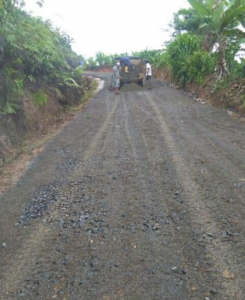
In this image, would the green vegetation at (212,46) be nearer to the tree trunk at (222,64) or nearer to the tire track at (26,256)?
the tree trunk at (222,64)

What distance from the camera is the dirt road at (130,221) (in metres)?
3.04

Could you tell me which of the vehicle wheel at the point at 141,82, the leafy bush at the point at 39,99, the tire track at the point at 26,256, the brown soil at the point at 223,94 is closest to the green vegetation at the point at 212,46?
the brown soil at the point at 223,94

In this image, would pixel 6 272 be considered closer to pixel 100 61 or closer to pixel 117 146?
pixel 117 146

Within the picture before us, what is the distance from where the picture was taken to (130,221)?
4168 millimetres

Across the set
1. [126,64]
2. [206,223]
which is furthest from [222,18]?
[206,223]

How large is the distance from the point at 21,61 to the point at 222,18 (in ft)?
26.0

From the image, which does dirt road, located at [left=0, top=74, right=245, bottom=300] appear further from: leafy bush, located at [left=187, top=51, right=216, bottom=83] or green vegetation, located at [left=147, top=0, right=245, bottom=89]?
leafy bush, located at [left=187, top=51, right=216, bottom=83]

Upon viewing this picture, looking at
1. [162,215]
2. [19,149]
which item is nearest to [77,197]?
[162,215]

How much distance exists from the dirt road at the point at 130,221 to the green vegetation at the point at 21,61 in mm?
2075

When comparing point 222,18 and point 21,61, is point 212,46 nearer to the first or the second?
point 222,18


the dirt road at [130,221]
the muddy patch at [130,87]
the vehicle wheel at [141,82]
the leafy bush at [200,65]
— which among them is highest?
the leafy bush at [200,65]

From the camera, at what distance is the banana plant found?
11.3 metres

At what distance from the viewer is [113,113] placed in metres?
11.7

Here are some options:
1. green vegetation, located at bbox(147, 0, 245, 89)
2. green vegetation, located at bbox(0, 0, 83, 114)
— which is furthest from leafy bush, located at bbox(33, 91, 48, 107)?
green vegetation, located at bbox(147, 0, 245, 89)
